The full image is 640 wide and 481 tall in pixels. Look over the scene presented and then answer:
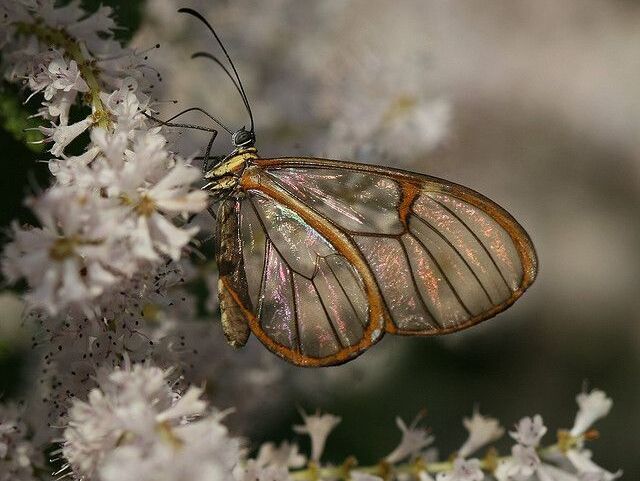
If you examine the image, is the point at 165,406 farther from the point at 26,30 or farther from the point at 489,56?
the point at 489,56

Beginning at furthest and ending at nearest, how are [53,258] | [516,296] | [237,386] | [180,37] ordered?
[180,37], [237,386], [516,296], [53,258]

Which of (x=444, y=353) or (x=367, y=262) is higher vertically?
(x=444, y=353)

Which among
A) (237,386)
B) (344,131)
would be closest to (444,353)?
(344,131)

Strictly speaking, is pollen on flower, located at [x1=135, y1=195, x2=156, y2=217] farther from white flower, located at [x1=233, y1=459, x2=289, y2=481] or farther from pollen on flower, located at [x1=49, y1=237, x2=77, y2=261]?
white flower, located at [x1=233, y1=459, x2=289, y2=481]

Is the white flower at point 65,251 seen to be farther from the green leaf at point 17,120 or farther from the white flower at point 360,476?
the white flower at point 360,476

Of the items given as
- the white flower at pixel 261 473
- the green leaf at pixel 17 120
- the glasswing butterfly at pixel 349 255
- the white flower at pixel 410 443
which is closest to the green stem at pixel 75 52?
the green leaf at pixel 17 120
